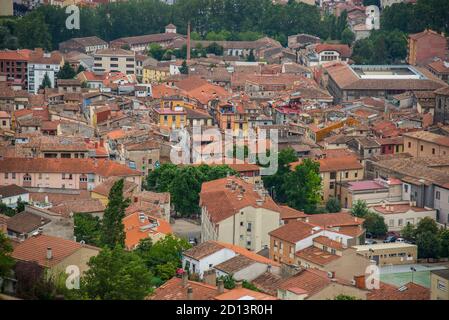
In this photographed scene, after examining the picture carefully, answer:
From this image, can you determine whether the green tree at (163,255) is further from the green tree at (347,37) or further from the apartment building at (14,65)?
the green tree at (347,37)

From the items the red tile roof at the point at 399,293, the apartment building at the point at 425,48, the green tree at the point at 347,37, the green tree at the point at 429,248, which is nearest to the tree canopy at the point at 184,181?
the green tree at the point at 429,248

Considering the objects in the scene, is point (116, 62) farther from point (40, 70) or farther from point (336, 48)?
point (336, 48)

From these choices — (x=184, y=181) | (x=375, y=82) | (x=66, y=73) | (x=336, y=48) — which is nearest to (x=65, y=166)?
(x=184, y=181)

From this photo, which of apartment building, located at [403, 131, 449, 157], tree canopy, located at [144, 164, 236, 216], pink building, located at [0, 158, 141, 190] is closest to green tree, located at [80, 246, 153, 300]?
tree canopy, located at [144, 164, 236, 216]
